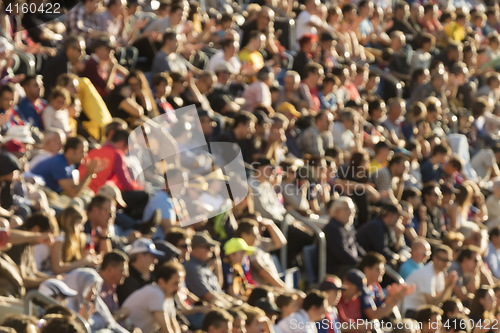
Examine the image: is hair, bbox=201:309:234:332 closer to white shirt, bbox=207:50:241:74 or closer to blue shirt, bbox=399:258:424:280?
blue shirt, bbox=399:258:424:280

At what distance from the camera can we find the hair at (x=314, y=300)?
7.14 meters

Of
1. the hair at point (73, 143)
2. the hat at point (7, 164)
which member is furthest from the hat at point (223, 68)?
the hat at point (7, 164)

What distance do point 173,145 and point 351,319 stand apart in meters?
2.05

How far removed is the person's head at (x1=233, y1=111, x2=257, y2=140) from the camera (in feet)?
29.7

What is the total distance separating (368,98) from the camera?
39.0ft

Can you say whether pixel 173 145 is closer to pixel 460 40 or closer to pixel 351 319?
pixel 351 319

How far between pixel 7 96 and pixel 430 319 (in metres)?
3.68

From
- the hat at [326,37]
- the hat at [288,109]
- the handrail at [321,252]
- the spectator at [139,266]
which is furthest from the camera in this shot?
the hat at [326,37]

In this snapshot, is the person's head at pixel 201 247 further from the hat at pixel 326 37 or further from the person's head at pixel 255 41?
the hat at pixel 326 37

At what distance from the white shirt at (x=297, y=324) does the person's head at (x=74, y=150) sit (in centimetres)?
184

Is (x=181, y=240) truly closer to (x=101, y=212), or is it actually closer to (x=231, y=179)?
(x=101, y=212)

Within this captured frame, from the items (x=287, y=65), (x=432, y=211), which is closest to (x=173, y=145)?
(x=432, y=211)

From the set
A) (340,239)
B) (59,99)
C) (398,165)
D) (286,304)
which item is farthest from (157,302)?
(398,165)

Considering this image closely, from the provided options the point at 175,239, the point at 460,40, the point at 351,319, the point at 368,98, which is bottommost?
the point at 460,40
